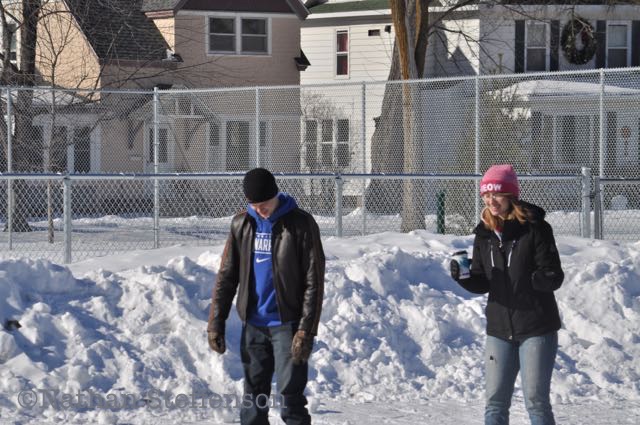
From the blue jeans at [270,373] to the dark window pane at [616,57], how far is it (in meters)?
28.5

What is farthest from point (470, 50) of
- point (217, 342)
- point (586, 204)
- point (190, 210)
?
point (217, 342)

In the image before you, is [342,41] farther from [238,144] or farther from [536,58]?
[238,144]

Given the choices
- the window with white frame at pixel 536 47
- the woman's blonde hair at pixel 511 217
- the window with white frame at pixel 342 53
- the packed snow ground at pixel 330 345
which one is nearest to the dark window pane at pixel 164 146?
the window with white frame at pixel 342 53

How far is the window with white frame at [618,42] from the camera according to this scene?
32562 mm

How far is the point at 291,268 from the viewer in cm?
583

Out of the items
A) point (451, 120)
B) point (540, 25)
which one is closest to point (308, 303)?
point (451, 120)

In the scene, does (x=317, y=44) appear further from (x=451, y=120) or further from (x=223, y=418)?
(x=223, y=418)

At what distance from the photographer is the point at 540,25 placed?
32.1 metres

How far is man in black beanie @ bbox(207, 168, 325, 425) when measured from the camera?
5.80 meters

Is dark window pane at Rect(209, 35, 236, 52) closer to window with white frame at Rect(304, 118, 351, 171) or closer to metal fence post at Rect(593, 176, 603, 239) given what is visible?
window with white frame at Rect(304, 118, 351, 171)

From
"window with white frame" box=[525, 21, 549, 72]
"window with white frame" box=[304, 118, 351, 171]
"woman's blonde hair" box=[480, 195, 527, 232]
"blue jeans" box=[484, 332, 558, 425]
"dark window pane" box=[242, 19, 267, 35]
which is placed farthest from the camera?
"window with white frame" box=[525, 21, 549, 72]

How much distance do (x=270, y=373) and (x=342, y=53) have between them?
2899 centimetres

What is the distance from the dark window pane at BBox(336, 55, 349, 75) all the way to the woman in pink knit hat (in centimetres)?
2899

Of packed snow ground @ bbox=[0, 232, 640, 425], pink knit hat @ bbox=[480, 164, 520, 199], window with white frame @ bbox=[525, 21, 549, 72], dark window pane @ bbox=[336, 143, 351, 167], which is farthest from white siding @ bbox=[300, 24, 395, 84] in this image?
pink knit hat @ bbox=[480, 164, 520, 199]
